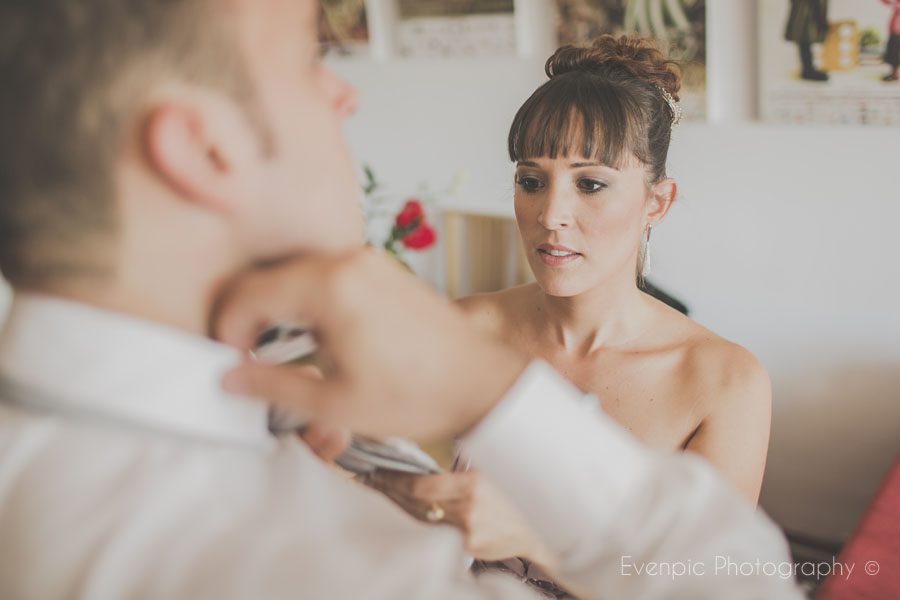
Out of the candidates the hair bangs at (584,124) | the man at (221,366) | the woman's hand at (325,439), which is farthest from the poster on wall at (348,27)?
the man at (221,366)

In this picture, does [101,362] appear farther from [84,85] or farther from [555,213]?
[555,213]

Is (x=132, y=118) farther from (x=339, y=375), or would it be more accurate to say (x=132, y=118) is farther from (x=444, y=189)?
(x=444, y=189)

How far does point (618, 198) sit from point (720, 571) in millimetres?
939

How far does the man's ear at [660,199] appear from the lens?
52.9 inches

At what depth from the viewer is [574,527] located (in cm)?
40

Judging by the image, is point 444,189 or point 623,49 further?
point 444,189

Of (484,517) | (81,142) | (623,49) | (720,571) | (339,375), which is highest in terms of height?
(623,49)

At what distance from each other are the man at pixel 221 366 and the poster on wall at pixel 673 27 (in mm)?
1760

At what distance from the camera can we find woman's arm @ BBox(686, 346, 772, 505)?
1.13 m

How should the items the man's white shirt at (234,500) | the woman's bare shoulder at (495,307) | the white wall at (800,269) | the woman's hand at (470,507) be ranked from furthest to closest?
the white wall at (800,269), the woman's bare shoulder at (495,307), the woman's hand at (470,507), the man's white shirt at (234,500)

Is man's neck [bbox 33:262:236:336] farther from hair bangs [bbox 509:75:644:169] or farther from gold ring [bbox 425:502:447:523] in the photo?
hair bangs [bbox 509:75:644:169]

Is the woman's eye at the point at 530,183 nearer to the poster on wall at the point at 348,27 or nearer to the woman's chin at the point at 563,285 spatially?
the woman's chin at the point at 563,285

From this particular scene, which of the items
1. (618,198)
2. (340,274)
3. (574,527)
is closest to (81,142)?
(340,274)

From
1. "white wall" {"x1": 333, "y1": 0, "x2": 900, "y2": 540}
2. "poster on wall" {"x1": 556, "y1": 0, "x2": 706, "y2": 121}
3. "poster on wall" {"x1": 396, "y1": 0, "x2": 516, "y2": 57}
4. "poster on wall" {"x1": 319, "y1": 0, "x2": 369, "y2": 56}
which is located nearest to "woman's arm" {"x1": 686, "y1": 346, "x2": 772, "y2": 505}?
"white wall" {"x1": 333, "y1": 0, "x2": 900, "y2": 540}
